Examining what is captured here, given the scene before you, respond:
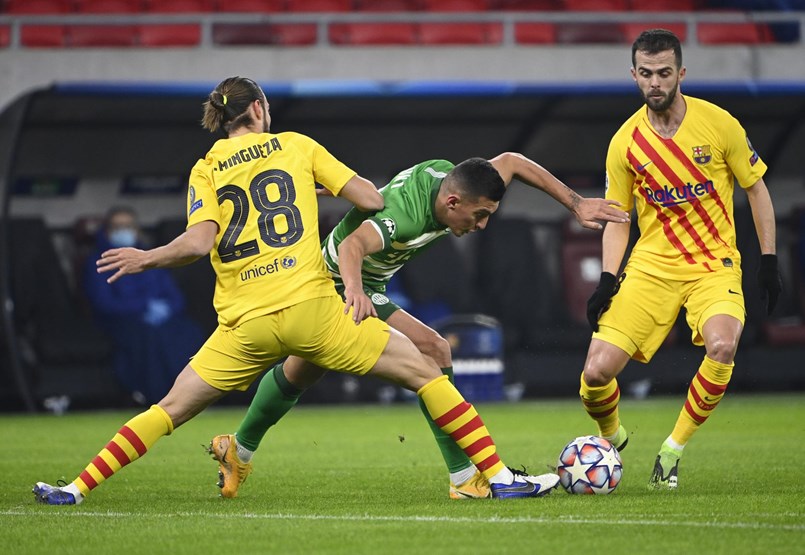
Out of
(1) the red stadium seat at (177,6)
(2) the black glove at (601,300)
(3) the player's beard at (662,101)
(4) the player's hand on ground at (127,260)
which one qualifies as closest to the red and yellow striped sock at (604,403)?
(2) the black glove at (601,300)

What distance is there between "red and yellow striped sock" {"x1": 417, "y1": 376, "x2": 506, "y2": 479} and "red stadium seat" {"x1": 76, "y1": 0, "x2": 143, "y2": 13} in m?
11.7

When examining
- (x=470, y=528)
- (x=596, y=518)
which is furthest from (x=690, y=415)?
(x=470, y=528)

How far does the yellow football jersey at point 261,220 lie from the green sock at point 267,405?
2.60 feet

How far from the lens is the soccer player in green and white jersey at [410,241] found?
6340mm

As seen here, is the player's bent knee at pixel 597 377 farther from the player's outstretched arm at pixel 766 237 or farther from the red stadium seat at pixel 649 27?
the red stadium seat at pixel 649 27

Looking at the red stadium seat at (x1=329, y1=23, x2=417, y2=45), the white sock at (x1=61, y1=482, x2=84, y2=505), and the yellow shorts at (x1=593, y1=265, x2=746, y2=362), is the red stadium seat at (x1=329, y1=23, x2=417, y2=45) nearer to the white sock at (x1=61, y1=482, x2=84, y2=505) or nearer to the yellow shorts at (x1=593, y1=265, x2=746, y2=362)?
the yellow shorts at (x1=593, y1=265, x2=746, y2=362)

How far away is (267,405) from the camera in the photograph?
23.4 ft

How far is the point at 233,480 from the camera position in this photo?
→ 22.9 ft

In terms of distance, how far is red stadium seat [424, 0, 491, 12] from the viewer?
58.1 ft

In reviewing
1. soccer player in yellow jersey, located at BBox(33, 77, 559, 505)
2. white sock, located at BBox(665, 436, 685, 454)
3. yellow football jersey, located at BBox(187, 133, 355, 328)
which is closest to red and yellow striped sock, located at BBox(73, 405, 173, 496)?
soccer player in yellow jersey, located at BBox(33, 77, 559, 505)

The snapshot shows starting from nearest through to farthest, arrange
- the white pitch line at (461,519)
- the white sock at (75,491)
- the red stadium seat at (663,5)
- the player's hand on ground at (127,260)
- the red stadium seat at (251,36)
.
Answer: the white pitch line at (461,519)
the player's hand on ground at (127,260)
the white sock at (75,491)
the red stadium seat at (251,36)
the red stadium seat at (663,5)

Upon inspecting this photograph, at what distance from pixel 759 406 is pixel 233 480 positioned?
322 inches

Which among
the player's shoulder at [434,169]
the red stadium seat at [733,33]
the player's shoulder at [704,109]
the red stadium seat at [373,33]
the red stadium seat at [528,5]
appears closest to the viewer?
the player's shoulder at [434,169]

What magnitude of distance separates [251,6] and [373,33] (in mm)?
1696
